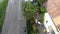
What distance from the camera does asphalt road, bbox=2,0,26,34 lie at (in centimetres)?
1681

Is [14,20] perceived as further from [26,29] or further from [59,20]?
[59,20]

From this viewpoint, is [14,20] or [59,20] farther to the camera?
[14,20]

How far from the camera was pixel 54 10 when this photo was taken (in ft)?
48.7

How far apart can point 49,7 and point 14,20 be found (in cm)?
499

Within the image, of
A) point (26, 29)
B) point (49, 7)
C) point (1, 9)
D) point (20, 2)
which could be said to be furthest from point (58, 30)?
point (20, 2)

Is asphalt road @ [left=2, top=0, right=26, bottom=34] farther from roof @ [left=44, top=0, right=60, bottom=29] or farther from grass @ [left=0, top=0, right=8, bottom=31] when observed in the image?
roof @ [left=44, top=0, right=60, bottom=29]

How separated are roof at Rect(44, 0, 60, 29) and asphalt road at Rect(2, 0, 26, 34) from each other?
3779mm

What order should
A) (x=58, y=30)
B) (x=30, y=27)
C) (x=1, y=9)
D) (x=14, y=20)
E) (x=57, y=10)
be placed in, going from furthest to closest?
(x=1, y=9) → (x=14, y=20) → (x=30, y=27) → (x=57, y=10) → (x=58, y=30)

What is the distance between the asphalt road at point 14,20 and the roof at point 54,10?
12.4 ft

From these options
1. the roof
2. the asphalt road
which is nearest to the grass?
the asphalt road

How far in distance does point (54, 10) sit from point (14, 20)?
18.8 ft

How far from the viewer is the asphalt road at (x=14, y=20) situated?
16812 mm

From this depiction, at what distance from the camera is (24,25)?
57.7 ft

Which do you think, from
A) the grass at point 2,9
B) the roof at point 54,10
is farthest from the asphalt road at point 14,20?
the roof at point 54,10
